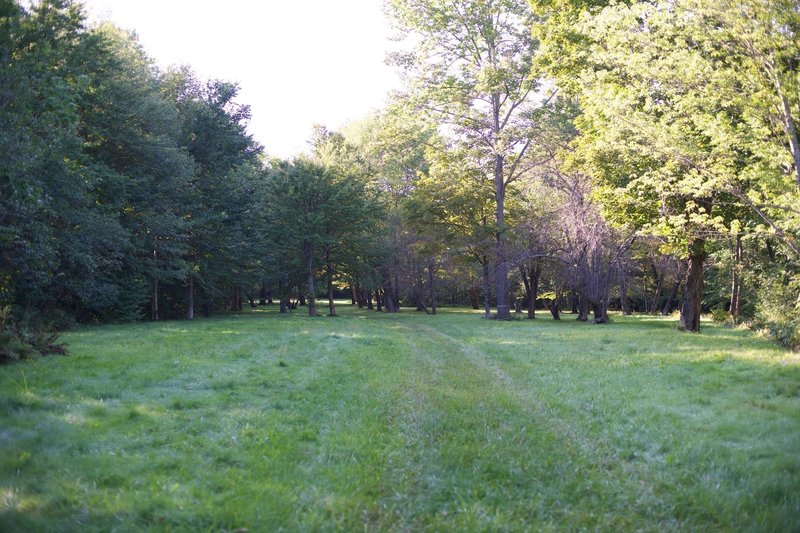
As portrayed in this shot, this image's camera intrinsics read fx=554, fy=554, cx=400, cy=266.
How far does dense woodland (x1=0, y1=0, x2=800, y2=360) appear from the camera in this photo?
11594 millimetres

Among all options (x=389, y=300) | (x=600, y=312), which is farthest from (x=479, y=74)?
(x=389, y=300)

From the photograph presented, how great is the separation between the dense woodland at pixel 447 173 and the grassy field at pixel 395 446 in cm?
431

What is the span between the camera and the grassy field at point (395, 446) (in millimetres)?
4734

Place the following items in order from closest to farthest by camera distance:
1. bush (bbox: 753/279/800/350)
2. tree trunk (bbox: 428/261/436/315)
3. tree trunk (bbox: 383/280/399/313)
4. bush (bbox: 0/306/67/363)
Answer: bush (bbox: 0/306/67/363) < bush (bbox: 753/279/800/350) < tree trunk (bbox: 428/261/436/315) < tree trunk (bbox: 383/280/399/313)

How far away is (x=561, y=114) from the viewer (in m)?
29.9

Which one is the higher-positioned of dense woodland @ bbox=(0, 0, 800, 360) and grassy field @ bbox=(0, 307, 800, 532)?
dense woodland @ bbox=(0, 0, 800, 360)

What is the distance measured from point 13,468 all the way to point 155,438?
143 cm

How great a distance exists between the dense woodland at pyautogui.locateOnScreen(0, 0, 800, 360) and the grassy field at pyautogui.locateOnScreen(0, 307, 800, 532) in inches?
170

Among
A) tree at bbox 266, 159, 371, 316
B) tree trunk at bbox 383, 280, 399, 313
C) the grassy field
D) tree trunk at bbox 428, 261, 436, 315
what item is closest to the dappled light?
the grassy field

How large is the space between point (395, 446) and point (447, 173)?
31.0 m

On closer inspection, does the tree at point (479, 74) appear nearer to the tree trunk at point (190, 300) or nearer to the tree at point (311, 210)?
the tree at point (311, 210)

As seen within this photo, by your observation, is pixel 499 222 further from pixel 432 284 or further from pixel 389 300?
pixel 389 300

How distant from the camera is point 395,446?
21.9 feet

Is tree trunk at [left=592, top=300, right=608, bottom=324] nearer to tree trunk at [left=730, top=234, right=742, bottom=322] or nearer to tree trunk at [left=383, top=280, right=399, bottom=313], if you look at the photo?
tree trunk at [left=730, top=234, right=742, bottom=322]
